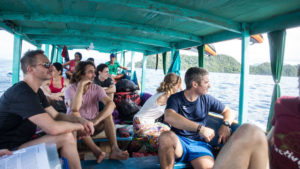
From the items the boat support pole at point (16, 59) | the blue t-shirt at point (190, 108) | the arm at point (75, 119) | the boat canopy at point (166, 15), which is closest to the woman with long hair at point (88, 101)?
the arm at point (75, 119)

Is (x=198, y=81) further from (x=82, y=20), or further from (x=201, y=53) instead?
(x=201, y=53)

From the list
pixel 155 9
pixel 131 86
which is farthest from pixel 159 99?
pixel 131 86

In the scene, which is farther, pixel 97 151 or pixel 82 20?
pixel 82 20

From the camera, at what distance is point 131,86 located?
5465mm

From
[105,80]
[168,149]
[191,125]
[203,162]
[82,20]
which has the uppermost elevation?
[82,20]

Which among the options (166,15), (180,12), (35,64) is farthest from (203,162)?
(166,15)

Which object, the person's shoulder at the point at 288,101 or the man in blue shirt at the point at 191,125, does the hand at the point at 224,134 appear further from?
the person's shoulder at the point at 288,101

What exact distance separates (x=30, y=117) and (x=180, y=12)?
2.54m

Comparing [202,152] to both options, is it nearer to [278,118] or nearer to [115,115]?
[278,118]

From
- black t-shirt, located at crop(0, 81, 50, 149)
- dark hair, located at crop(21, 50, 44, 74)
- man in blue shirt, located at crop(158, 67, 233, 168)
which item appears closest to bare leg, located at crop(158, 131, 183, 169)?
man in blue shirt, located at crop(158, 67, 233, 168)

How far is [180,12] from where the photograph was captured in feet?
10.5

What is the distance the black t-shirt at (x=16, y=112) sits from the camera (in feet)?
5.74

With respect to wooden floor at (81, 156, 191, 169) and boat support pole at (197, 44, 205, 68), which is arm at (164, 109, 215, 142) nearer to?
wooden floor at (81, 156, 191, 169)

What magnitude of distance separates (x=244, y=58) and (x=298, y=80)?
8.85 ft
